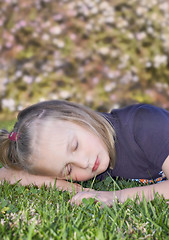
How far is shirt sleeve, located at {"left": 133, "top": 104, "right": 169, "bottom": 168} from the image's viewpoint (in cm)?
272

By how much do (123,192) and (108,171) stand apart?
701 mm

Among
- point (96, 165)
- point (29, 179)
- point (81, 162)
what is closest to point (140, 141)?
point (96, 165)

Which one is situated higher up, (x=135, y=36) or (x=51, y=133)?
(x=135, y=36)

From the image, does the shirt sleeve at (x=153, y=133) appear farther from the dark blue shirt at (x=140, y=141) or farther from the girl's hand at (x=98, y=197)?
the girl's hand at (x=98, y=197)

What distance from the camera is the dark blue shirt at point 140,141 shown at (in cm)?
274

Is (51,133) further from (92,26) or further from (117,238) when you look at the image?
(92,26)

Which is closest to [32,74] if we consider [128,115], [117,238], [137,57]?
[137,57]

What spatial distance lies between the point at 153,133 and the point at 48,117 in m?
0.85

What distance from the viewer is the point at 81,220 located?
1842 millimetres

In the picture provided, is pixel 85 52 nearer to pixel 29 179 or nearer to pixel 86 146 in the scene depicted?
pixel 29 179

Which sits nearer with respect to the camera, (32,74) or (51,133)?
(51,133)

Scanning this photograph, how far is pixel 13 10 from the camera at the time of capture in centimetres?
820

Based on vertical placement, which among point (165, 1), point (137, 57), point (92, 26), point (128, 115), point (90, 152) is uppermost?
point (165, 1)

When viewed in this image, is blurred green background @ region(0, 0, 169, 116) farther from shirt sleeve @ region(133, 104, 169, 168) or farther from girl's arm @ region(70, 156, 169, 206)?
girl's arm @ region(70, 156, 169, 206)
